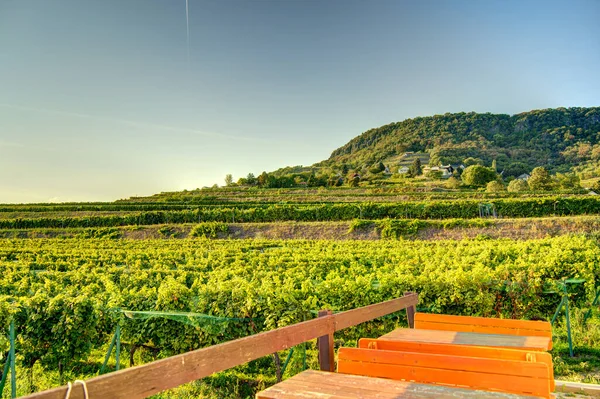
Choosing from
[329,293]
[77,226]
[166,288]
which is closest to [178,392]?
[166,288]

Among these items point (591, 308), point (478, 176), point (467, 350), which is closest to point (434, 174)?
point (478, 176)

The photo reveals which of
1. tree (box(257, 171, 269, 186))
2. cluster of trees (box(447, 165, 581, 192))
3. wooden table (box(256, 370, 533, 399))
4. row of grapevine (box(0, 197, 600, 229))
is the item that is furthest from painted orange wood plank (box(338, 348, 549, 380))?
tree (box(257, 171, 269, 186))

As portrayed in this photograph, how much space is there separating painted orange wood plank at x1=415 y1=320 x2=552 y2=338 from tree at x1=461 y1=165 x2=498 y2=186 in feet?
248

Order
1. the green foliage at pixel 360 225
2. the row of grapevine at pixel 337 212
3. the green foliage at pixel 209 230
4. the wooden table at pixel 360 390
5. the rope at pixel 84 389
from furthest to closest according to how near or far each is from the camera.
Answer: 1. the row of grapevine at pixel 337 212
2. the green foliage at pixel 209 230
3. the green foliage at pixel 360 225
4. the wooden table at pixel 360 390
5. the rope at pixel 84 389

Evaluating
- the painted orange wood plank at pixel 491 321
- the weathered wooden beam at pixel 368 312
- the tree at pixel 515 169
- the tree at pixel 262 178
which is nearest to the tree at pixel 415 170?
the tree at pixel 515 169

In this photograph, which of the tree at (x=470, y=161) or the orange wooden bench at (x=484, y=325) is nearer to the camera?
the orange wooden bench at (x=484, y=325)

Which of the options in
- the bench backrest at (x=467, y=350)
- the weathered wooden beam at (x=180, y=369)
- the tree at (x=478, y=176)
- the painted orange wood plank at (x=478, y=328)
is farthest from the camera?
the tree at (x=478, y=176)

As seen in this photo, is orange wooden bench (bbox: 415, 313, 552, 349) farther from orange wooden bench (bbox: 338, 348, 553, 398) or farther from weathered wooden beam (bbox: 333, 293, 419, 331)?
orange wooden bench (bbox: 338, 348, 553, 398)

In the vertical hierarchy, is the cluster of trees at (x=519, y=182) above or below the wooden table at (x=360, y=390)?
above

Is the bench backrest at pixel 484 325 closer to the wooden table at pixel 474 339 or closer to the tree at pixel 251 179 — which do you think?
the wooden table at pixel 474 339

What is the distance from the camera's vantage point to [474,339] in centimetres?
496

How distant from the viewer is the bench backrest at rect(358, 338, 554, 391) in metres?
3.75

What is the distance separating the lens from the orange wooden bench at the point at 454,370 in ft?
10.8

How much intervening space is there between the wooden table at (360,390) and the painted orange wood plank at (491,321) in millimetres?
2552
